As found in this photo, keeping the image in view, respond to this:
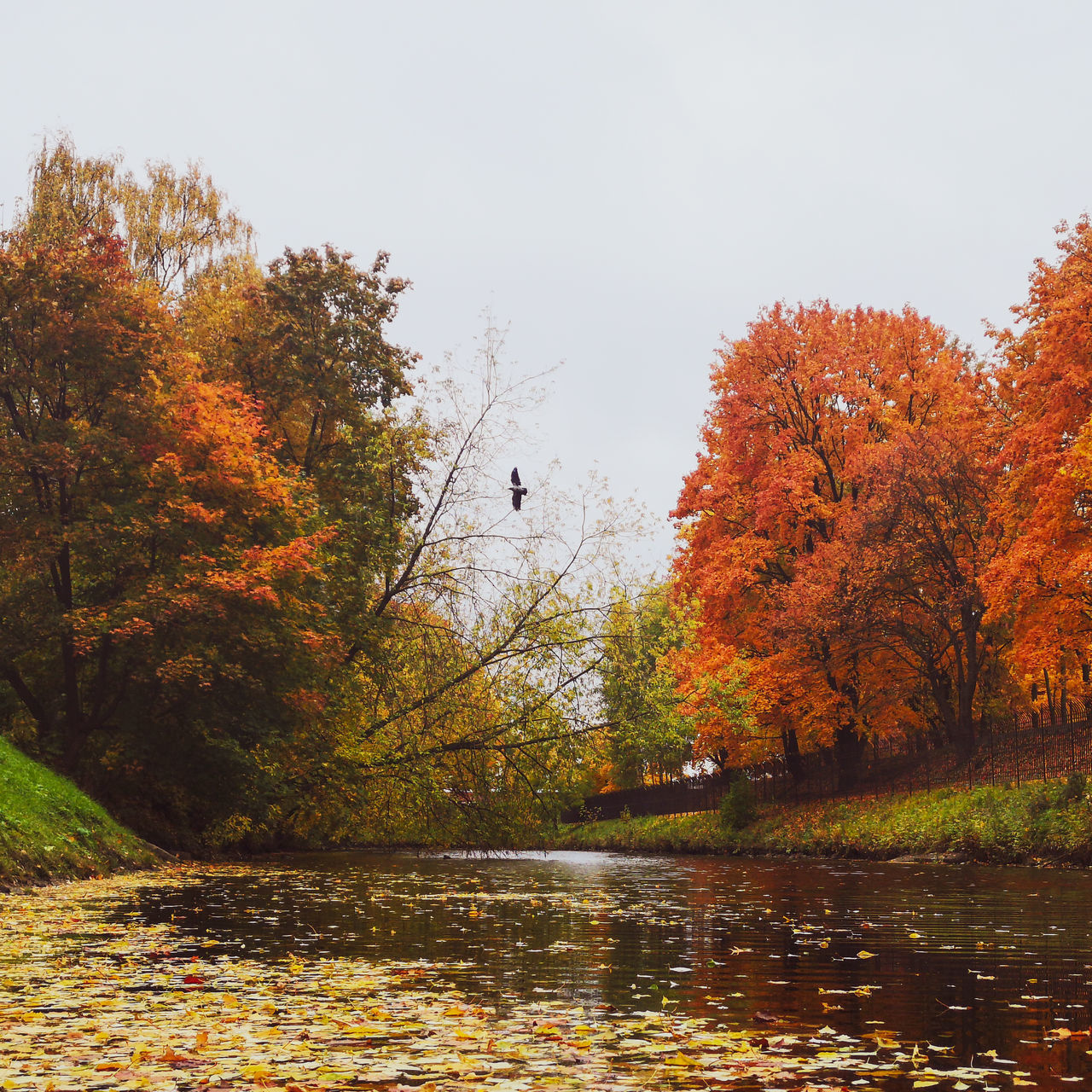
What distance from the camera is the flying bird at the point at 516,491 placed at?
83.0 feet

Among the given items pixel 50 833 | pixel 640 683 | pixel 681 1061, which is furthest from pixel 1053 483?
pixel 681 1061

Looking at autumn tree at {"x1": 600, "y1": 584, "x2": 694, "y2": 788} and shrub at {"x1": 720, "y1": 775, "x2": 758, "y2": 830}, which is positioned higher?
autumn tree at {"x1": 600, "y1": 584, "x2": 694, "y2": 788}

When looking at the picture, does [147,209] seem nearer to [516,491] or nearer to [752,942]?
[516,491]

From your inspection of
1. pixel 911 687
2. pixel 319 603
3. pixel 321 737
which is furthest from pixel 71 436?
pixel 911 687

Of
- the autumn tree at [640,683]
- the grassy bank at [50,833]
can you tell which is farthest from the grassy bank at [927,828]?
the grassy bank at [50,833]

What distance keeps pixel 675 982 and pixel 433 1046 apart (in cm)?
260

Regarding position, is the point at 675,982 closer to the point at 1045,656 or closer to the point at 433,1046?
the point at 433,1046

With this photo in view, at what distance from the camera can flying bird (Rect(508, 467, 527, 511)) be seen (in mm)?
25297

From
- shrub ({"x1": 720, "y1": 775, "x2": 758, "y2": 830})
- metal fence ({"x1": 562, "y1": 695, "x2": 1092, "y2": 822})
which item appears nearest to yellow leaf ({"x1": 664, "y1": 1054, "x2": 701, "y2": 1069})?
metal fence ({"x1": 562, "y1": 695, "x2": 1092, "y2": 822})

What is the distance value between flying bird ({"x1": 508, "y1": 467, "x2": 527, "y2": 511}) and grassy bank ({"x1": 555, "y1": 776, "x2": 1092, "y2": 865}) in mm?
8855

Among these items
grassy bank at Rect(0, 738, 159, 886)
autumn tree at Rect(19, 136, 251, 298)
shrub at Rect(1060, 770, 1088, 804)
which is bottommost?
shrub at Rect(1060, 770, 1088, 804)

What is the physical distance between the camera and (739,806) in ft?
129

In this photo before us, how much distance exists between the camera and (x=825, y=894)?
16000 mm

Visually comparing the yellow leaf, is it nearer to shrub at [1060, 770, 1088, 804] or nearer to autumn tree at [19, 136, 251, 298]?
shrub at [1060, 770, 1088, 804]
